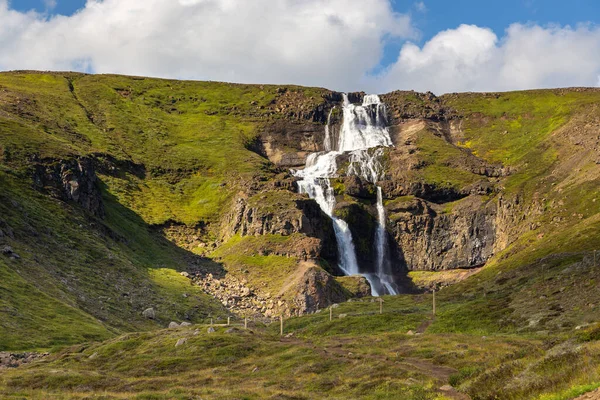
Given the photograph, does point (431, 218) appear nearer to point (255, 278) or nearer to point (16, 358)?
point (255, 278)

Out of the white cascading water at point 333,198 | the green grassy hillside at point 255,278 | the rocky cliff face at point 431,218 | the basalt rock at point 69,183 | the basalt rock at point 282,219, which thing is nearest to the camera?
the green grassy hillside at point 255,278

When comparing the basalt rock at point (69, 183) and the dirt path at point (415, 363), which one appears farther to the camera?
the basalt rock at point (69, 183)

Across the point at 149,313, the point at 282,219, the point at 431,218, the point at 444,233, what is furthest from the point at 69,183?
the point at 444,233

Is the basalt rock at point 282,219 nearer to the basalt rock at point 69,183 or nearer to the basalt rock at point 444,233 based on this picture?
the basalt rock at point 444,233

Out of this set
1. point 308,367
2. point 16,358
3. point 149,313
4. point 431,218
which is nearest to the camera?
point 308,367

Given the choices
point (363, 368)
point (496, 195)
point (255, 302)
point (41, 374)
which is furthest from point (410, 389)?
point (496, 195)

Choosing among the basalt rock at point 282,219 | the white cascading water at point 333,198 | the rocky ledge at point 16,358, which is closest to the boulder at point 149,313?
the rocky ledge at point 16,358

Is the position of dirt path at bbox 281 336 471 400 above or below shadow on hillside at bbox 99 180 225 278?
below

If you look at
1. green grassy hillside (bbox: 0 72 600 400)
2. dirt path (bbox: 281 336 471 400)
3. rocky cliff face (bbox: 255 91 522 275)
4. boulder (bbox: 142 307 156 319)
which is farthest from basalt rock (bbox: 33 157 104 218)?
dirt path (bbox: 281 336 471 400)

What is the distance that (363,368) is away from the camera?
42.5 metres

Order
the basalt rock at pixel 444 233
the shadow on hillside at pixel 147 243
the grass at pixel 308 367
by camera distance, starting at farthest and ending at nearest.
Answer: the basalt rock at pixel 444 233 < the shadow on hillside at pixel 147 243 < the grass at pixel 308 367

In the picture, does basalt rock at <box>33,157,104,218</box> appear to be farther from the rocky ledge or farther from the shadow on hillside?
the rocky ledge

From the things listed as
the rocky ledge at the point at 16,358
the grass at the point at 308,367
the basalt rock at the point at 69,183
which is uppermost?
the basalt rock at the point at 69,183

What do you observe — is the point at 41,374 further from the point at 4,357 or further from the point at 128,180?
the point at 128,180
